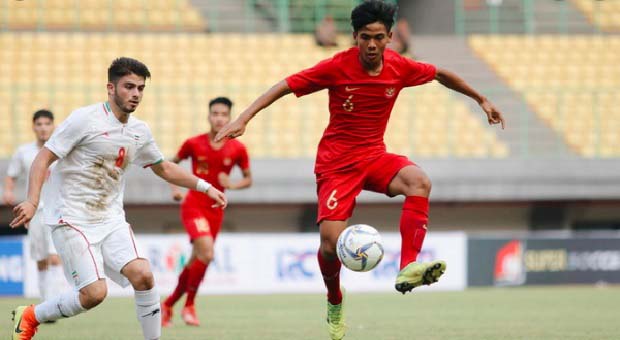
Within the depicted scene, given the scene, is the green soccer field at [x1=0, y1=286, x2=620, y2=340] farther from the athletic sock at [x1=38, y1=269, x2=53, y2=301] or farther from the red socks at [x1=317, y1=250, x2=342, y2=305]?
the red socks at [x1=317, y1=250, x2=342, y2=305]

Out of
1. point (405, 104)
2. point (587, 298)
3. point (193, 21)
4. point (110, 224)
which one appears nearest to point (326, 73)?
point (110, 224)

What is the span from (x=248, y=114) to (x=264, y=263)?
35.6 feet

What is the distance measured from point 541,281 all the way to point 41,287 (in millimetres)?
10302

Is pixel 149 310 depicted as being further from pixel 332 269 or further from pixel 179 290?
pixel 179 290

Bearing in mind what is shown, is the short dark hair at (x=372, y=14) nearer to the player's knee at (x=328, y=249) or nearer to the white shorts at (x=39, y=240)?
the player's knee at (x=328, y=249)

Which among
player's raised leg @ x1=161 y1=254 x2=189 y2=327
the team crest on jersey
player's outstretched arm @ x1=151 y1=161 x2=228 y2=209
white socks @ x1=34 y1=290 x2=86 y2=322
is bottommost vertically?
player's raised leg @ x1=161 y1=254 x2=189 y2=327

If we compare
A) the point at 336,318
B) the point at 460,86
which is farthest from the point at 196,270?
the point at 460,86

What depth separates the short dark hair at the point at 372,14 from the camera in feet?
23.6

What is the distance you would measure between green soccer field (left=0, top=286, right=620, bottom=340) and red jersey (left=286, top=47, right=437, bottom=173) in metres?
2.23

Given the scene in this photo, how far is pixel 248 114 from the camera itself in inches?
283

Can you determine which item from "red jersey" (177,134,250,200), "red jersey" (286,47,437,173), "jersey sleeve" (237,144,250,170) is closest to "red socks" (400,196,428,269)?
"red jersey" (286,47,437,173)

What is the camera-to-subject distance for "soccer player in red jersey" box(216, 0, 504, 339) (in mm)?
7301

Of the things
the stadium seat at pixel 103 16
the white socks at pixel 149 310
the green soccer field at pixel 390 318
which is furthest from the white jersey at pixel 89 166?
the stadium seat at pixel 103 16

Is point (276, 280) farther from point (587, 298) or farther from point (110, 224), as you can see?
point (110, 224)
